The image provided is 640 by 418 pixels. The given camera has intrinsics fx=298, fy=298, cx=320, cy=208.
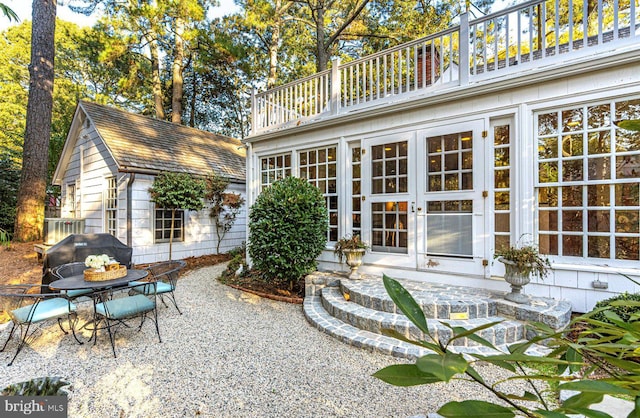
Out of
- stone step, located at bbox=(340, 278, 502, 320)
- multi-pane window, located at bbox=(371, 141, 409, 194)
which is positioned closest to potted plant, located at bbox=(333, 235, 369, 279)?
stone step, located at bbox=(340, 278, 502, 320)

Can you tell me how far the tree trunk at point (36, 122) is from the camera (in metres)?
8.40

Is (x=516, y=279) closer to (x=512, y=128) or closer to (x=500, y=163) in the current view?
(x=500, y=163)

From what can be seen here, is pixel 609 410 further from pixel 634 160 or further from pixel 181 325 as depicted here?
pixel 181 325

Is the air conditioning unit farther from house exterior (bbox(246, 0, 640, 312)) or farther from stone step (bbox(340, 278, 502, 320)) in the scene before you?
stone step (bbox(340, 278, 502, 320))

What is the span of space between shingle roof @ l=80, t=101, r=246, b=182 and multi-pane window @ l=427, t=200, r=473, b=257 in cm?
708

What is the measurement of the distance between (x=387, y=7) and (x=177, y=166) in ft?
31.2

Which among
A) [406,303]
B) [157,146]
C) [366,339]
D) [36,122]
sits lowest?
[366,339]

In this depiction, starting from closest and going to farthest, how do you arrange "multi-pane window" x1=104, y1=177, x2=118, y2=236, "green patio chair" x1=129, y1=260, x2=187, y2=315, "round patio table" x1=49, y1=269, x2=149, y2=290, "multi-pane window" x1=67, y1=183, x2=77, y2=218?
"round patio table" x1=49, y1=269, x2=149, y2=290
"green patio chair" x1=129, y1=260, x2=187, y2=315
"multi-pane window" x1=104, y1=177, x2=118, y2=236
"multi-pane window" x1=67, y1=183, x2=77, y2=218

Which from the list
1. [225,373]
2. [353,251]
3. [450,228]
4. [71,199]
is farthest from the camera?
[71,199]

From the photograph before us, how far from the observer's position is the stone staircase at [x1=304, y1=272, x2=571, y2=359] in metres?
3.29

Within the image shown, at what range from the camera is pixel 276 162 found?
6.67 meters

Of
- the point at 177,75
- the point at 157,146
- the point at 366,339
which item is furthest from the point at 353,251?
the point at 177,75

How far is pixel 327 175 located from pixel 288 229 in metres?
1.55

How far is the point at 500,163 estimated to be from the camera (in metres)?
4.32
